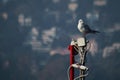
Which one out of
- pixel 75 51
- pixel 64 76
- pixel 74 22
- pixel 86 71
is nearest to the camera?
pixel 86 71

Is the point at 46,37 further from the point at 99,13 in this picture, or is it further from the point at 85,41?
the point at 85,41

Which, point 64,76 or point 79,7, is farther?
point 79,7

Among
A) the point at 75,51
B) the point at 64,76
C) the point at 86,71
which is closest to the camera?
the point at 86,71

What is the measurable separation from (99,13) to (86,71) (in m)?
60.6

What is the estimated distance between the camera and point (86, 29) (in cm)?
998

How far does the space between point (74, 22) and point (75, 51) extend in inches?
2201

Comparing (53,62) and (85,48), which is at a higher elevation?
(85,48)

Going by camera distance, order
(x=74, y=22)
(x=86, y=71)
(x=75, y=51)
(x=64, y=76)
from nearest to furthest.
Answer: (x=86, y=71) < (x=75, y=51) < (x=64, y=76) < (x=74, y=22)

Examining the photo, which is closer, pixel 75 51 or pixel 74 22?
pixel 75 51

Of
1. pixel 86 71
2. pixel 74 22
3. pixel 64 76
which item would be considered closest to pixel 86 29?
pixel 86 71

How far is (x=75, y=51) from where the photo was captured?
10.3 metres

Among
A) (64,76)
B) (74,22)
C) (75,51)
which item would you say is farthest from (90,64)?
(75,51)

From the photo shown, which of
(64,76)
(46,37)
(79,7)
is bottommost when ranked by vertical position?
(64,76)

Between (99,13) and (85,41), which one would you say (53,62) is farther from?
(85,41)
